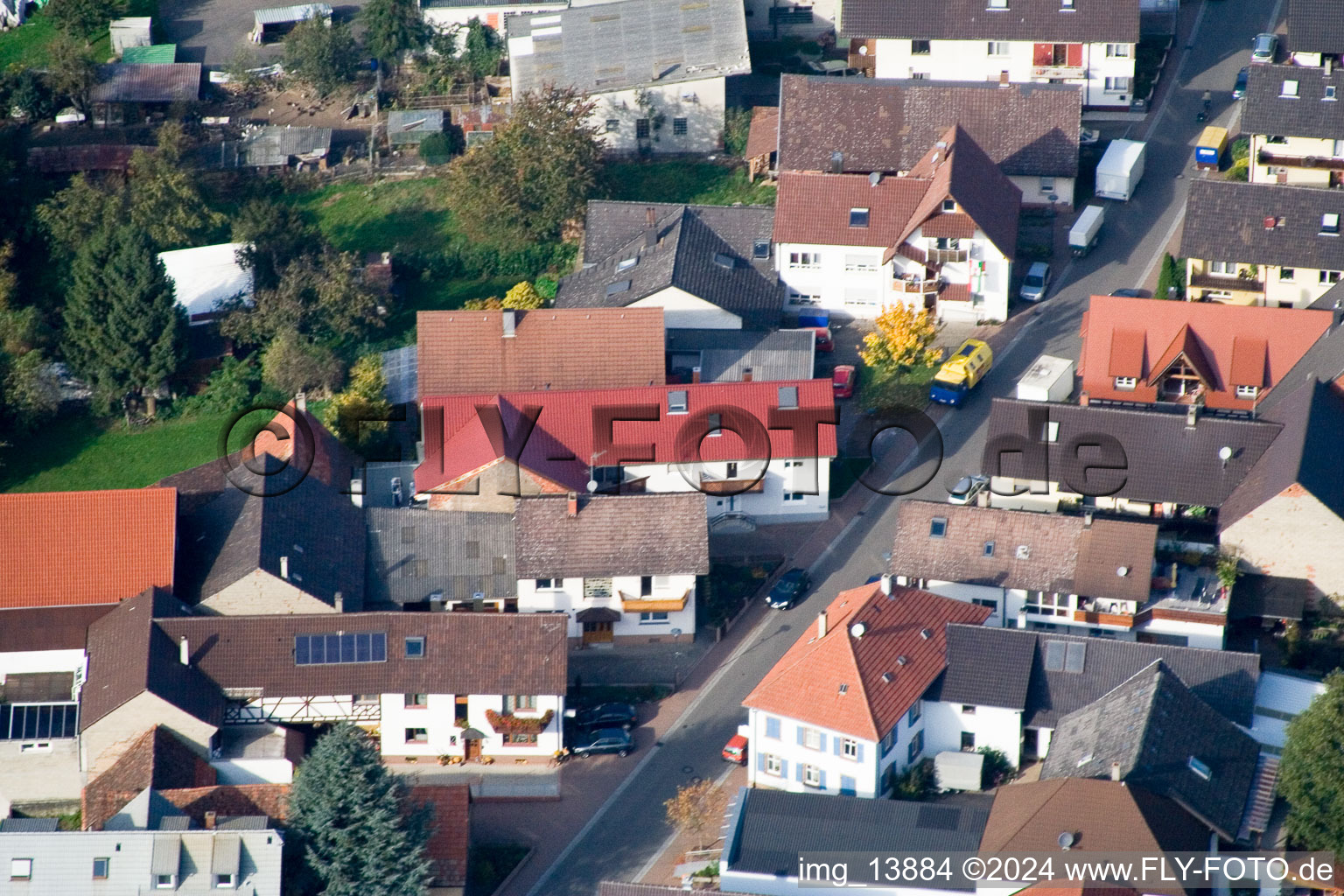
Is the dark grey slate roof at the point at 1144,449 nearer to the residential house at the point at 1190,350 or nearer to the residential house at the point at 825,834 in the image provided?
the residential house at the point at 1190,350

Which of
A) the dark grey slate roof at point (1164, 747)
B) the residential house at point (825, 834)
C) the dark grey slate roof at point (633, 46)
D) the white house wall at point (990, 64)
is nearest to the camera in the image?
the residential house at point (825, 834)

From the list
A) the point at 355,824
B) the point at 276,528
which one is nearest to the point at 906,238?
the point at 276,528

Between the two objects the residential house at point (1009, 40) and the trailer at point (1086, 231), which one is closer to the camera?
the trailer at point (1086, 231)

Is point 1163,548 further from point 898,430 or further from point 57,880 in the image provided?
point 57,880

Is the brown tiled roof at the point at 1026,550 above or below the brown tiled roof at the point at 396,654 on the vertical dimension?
above

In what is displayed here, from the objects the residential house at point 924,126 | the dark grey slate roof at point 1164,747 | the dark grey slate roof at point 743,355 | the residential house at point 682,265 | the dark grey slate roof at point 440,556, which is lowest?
the dark grey slate roof at point 1164,747

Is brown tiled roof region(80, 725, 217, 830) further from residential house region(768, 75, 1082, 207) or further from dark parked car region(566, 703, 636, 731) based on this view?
residential house region(768, 75, 1082, 207)

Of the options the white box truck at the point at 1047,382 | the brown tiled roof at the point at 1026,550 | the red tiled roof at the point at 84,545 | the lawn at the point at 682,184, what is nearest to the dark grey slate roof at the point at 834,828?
the brown tiled roof at the point at 1026,550
